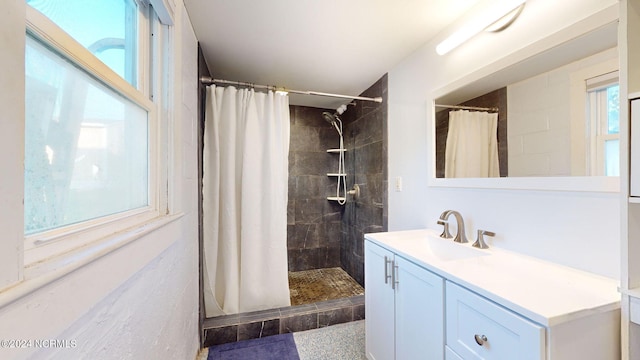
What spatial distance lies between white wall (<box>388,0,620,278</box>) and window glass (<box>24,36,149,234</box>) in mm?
1588

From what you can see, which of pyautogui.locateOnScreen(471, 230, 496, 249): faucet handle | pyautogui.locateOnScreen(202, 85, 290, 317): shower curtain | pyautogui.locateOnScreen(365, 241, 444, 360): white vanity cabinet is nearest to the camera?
pyautogui.locateOnScreen(365, 241, 444, 360): white vanity cabinet

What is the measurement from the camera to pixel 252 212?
1.95 meters

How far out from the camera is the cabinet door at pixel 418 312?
991 millimetres

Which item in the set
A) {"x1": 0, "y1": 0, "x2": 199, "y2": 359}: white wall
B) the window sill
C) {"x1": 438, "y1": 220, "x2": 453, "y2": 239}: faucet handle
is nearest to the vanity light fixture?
{"x1": 438, "y1": 220, "x2": 453, "y2": 239}: faucet handle

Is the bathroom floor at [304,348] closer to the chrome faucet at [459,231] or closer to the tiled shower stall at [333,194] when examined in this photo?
the tiled shower stall at [333,194]

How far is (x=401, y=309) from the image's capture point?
122cm

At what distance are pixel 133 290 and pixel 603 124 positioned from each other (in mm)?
1659

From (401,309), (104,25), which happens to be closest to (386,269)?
(401,309)

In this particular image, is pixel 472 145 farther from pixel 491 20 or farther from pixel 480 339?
pixel 480 339

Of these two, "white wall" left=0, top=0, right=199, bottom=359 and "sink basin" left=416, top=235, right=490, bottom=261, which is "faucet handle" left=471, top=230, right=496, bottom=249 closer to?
"sink basin" left=416, top=235, right=490, bottom=261

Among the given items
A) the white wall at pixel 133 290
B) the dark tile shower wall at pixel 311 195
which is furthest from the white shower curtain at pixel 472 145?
the dark tile shower wall at pixel 311 195

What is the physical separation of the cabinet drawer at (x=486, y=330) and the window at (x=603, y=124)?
0.62 meters

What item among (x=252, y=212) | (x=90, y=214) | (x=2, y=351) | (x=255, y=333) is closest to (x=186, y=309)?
(x=255, y=333)

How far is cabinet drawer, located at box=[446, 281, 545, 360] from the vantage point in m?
0.67
